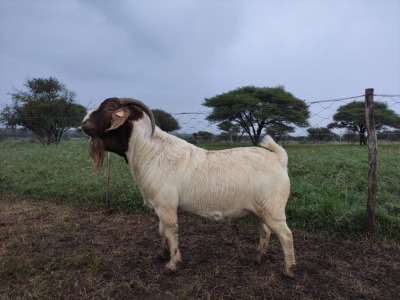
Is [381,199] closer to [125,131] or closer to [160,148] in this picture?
[160,148]

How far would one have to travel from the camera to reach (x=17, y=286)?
3.36 metres

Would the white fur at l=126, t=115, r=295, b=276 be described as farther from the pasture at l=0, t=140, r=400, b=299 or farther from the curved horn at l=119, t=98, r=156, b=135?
the pasture at l=0, t=140, r=400, b=299

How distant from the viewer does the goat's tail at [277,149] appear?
12.0 ft

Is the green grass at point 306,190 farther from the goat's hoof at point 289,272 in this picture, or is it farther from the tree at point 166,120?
the tree at point 166,120

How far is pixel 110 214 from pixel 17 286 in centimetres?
286

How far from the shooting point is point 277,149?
12.1ft

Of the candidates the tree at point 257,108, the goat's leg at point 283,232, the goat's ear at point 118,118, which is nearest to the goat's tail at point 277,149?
the goat's leg at point 283,232

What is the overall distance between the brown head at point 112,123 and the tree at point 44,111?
25503mm

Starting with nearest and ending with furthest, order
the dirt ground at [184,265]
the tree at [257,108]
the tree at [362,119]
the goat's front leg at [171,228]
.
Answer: the dirt ground at [184,265] < the goat's front leg at [171,228] < the tree at [257,108] < the tree at [362,119]

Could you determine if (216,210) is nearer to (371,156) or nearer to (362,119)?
(371,156)

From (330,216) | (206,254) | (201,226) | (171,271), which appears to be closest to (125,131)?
(171,271)

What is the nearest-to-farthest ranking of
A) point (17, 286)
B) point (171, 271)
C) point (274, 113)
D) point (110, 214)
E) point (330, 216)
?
point (17, 286)
point (171, 271)
point (330, 216)
point (110, 214)
point (274, 113)

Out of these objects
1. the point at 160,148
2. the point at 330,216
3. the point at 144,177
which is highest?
the point at 160,148

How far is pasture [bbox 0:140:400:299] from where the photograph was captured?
11.0ft
